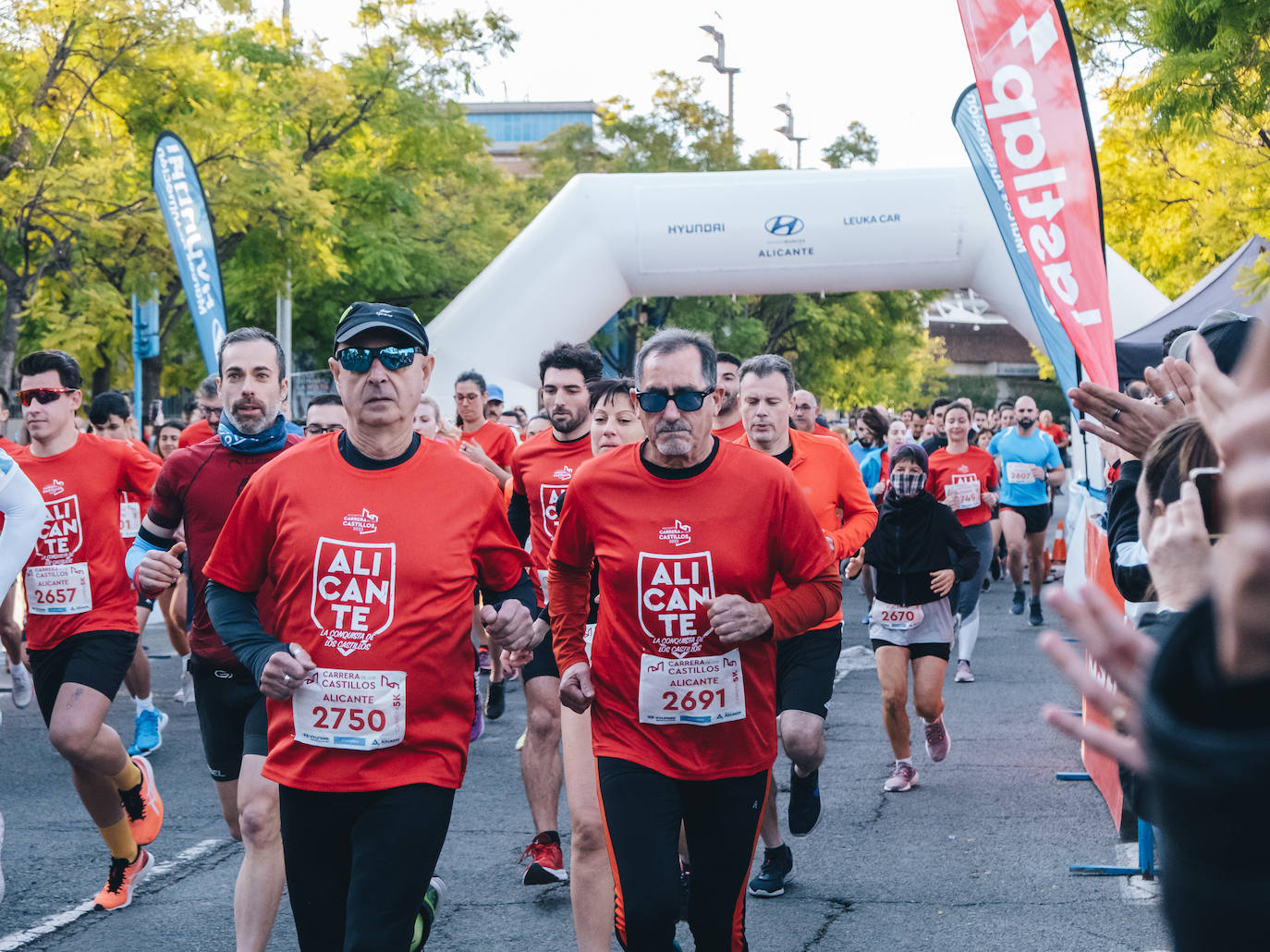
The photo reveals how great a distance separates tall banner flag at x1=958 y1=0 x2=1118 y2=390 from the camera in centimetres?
607

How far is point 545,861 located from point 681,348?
8.44ft

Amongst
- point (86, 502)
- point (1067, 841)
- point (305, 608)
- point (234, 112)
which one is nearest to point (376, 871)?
point (305, 608)

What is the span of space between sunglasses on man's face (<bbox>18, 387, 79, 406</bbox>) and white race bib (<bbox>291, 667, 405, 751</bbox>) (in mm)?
3089

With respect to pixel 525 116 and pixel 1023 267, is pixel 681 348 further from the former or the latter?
pixel 525 116

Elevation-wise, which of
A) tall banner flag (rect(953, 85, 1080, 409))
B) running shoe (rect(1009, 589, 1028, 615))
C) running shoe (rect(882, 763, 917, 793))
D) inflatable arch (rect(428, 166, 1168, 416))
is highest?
inflatable arch (rect(428, 166, 1168, 416))

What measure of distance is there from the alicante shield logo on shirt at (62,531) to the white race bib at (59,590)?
90 millimetres

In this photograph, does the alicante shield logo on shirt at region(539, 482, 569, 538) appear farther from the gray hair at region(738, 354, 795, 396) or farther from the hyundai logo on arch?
the hyundai logo on arch

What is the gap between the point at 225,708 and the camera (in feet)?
15.5

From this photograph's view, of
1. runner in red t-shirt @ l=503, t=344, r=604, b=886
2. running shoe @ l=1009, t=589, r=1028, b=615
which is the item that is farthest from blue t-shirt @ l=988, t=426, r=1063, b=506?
runner in red t-shirt @ l=503, t=344, r=604, b=886

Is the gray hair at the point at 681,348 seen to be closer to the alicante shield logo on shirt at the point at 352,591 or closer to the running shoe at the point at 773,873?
the alicante shield logo on shirt at the point at 352,591

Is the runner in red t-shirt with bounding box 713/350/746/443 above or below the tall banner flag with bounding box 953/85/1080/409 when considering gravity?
below

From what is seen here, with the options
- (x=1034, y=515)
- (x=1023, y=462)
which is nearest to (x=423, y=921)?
(x=1034, y=515)

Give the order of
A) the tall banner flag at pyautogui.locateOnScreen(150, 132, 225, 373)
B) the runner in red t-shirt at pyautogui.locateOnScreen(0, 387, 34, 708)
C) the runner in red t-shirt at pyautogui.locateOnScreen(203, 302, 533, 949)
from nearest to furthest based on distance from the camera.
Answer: the runner in red t-shirt at pyautogui.locateOnScreen(203, 302, 533, 949) < the runner in red t-shirt at pyautogui.locateOnScreen(0, 387, 34, 708) < the tall banner flag at pyautogui.locateOnScreen(150, 132, 225, 373)

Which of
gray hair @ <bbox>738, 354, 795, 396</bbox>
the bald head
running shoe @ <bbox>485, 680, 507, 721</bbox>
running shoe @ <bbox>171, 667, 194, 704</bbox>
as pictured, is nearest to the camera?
gray hair @ <bbox>738, 354, 795, 396</bbox>
